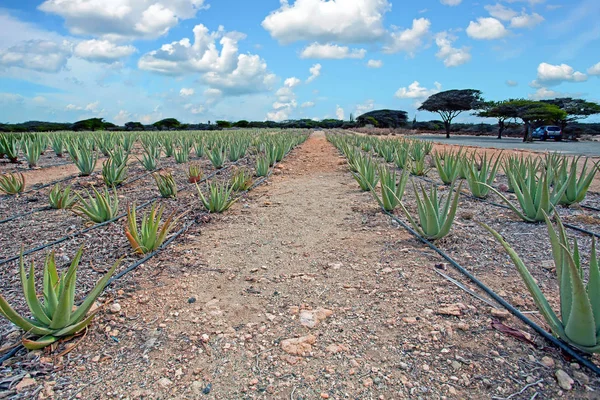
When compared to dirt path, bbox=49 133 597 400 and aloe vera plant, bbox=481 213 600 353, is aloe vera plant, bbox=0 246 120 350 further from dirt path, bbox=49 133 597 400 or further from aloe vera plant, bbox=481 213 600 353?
aloe vera plant, bbox=481 213 600 353

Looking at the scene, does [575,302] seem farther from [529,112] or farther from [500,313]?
[529,112]

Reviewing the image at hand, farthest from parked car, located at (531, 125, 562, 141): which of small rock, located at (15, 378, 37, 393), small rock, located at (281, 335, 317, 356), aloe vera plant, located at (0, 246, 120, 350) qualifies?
small rock, located at (15, 378, 37, 393)

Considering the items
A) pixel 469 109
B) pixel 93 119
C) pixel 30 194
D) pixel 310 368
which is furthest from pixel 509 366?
pixel 93 119

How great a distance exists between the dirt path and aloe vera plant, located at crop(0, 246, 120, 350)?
0.40 ft

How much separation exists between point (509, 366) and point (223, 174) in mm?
6614

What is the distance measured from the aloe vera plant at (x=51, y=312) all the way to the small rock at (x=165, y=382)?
1.84 ft

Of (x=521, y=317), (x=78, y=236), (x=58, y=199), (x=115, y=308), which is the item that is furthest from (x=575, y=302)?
(x=58, y=199)

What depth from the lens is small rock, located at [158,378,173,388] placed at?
1616mm

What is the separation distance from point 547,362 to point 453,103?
113 feet

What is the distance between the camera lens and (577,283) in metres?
1.49

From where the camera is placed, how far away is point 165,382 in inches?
64.3

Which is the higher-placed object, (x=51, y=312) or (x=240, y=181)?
(x=240, y=181)

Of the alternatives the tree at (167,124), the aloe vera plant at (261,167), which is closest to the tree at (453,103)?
the aloe vera plant at (261,167)

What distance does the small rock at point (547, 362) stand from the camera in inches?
64.0
